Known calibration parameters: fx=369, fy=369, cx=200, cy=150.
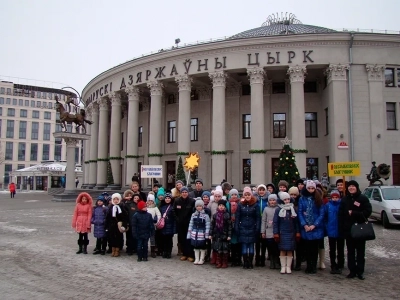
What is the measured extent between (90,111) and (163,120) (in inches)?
498

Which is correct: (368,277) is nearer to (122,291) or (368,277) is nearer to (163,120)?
(122,291)

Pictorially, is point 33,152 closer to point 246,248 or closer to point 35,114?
point 35,114

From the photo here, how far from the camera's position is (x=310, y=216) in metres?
8.54

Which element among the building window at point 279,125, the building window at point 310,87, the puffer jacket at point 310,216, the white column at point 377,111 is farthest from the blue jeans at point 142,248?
the building window at point 310,87

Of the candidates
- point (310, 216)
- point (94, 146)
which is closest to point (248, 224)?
point (310, 216)

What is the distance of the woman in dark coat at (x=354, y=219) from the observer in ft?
26.6

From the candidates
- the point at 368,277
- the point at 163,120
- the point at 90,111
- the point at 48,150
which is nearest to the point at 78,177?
the point at 90,111

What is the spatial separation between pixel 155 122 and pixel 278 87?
37.5 ft

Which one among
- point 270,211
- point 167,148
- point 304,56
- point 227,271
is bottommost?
point 227,271

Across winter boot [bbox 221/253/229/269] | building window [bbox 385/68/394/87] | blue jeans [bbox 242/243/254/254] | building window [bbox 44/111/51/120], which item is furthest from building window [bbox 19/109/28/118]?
blue jeans [bbox 242/243/254/254]

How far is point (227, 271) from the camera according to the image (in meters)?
8.77

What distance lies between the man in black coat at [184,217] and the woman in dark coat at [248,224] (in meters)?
1.62

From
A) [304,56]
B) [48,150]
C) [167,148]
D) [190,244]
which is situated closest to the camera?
[190,244]

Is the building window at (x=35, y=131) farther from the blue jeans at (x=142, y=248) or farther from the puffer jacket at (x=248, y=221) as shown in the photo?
the puffer jacket at (x=248, y=221)
